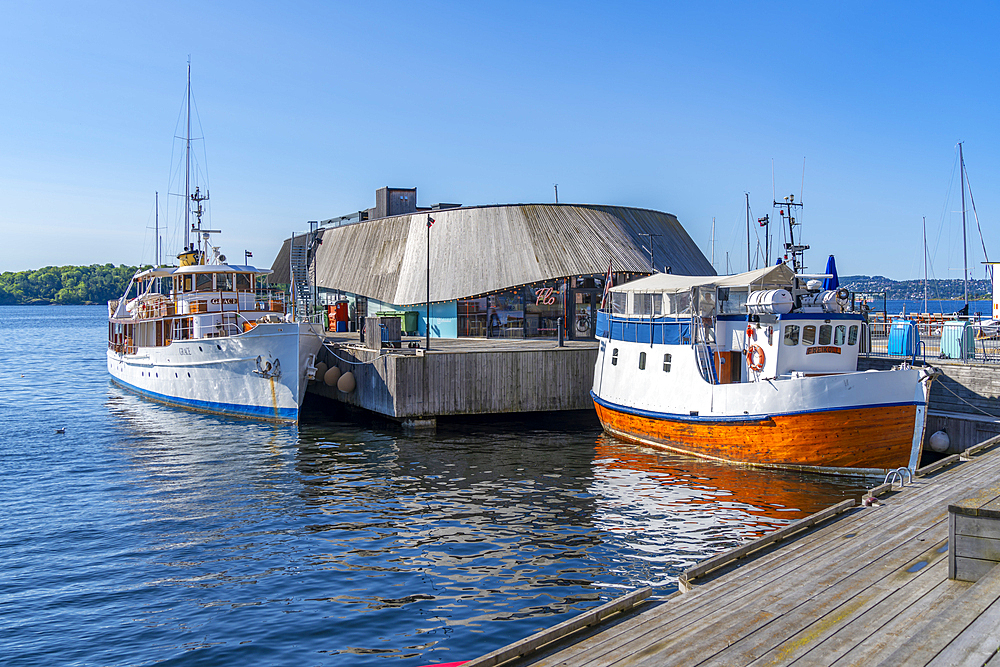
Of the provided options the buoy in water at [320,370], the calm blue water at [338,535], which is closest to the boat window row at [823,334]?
the calm blue water at [338,535]

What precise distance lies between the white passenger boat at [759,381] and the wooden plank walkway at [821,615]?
30.2 feet

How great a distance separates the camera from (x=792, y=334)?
72.4ft

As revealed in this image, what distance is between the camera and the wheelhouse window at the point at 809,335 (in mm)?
Answer: 22141

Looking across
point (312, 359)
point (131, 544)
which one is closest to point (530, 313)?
point (312, 359)

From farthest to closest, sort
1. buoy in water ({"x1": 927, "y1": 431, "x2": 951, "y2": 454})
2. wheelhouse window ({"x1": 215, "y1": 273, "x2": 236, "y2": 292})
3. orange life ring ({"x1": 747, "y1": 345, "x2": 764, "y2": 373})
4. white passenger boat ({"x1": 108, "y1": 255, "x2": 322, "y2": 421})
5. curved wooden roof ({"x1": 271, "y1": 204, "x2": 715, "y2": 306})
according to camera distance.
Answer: curved wooden roof ({"x1": 271, "y1": 204, "x2": 715, "y2": 306})
wheelhouse window ({"x1": 215, "y1": 273, "x2": 236, "y2": 292})
white passenger boat ({"x1": 108, "y1": 255, "x2": 322, "y2": 421})
buoy in water ({"x1": 927, "y1": 431, "x2": 951, "y2": 454})
orange life ring ({"x1": 747, "y1": 345, "x2": 764, "y2": 373})

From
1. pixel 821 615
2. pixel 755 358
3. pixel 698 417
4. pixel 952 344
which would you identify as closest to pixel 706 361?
pixel 755 358

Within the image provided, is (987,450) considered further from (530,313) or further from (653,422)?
(530,313)

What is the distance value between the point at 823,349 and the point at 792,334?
117 cm

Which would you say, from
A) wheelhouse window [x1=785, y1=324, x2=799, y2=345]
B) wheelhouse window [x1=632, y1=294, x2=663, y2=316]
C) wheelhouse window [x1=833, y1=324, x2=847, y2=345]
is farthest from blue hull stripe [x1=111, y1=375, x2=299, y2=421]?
wheelhouse window [x1=833, y1=324, x2=847, y2=345]

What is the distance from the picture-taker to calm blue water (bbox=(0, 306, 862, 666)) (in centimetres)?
1113

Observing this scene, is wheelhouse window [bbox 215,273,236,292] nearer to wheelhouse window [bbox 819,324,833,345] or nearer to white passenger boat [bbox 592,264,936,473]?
white passenger boat [bbox 592,264,936,473]

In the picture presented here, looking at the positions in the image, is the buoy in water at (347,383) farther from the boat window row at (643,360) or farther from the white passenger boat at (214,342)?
the boat window row at (643,360)

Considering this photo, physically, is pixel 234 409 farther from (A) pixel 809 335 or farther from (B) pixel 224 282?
(A) pixel 809 335

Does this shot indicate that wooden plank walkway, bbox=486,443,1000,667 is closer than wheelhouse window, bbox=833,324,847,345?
Yes
